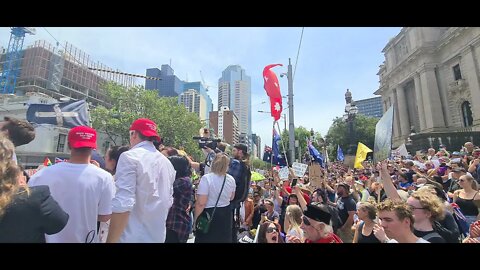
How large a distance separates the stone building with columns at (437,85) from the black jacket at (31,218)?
36321mm

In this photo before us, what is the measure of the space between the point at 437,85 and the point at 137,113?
4245cm

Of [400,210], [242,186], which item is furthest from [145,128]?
[400,210]

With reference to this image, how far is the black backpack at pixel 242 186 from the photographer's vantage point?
4227mm

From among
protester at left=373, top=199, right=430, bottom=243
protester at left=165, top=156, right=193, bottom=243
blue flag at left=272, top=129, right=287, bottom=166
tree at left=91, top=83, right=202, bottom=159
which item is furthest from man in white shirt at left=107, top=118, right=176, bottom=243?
tree at left=91, top=83, right=202, bottom=159

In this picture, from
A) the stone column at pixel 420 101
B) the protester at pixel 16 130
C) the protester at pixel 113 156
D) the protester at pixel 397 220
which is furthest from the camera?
the stone column at pixel 420 101

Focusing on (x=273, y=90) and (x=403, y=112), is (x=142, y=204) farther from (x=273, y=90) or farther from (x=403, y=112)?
(x=403, y=112)

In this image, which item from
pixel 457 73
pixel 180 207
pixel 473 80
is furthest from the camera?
pixel 457 73

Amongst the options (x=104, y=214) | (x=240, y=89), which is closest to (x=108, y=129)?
(x=240, y=89)

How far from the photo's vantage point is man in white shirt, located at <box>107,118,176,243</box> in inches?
97.8

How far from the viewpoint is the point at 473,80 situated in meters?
33.2

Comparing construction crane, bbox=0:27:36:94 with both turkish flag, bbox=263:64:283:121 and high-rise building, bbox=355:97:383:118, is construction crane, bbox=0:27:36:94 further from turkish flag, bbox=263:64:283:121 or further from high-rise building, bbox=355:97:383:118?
high-rise building, bbox=355:97:383:118

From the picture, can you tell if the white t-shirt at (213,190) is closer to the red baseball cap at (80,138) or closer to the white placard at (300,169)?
the red baseball cap at (80,138)

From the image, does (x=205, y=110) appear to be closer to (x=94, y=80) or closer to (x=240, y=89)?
(x=94, y=80)

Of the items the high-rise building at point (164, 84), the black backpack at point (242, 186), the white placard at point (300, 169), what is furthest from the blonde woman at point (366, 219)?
the high-rise building at point (164, 84)
